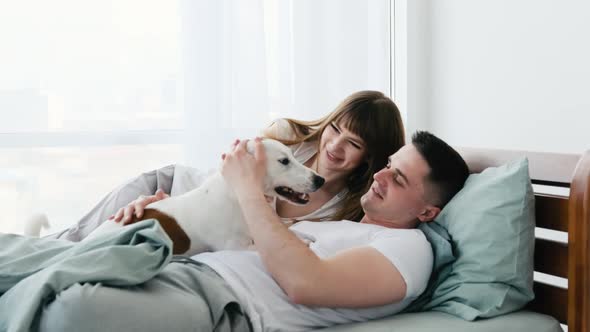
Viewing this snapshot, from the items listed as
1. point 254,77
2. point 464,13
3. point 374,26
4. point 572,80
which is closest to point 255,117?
point 254,77

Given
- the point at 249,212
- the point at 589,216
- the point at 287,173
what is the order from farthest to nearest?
the point at 287,173 < the point at 249,212 < the point at 589,216

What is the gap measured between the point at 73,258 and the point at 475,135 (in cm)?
210

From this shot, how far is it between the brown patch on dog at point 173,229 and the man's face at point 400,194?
0.48 metres

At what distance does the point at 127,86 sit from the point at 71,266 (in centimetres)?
160

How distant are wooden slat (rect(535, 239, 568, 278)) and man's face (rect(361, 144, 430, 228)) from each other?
284mm

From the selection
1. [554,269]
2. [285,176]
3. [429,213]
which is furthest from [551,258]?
[285,176]

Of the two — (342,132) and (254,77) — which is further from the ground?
(254,77)

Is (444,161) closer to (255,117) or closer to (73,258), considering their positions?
(73,258)

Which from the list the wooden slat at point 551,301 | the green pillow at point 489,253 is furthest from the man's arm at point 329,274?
the wooden slat at point 551,301

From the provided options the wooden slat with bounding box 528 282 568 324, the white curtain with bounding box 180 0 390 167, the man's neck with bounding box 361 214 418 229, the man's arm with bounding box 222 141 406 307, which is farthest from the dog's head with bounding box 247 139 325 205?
the white curtain with bounding box 180 0 390 167

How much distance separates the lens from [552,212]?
1511mm

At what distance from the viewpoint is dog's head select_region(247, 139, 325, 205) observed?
1793mm

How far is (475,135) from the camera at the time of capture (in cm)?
290

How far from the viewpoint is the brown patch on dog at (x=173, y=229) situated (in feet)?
5.59
